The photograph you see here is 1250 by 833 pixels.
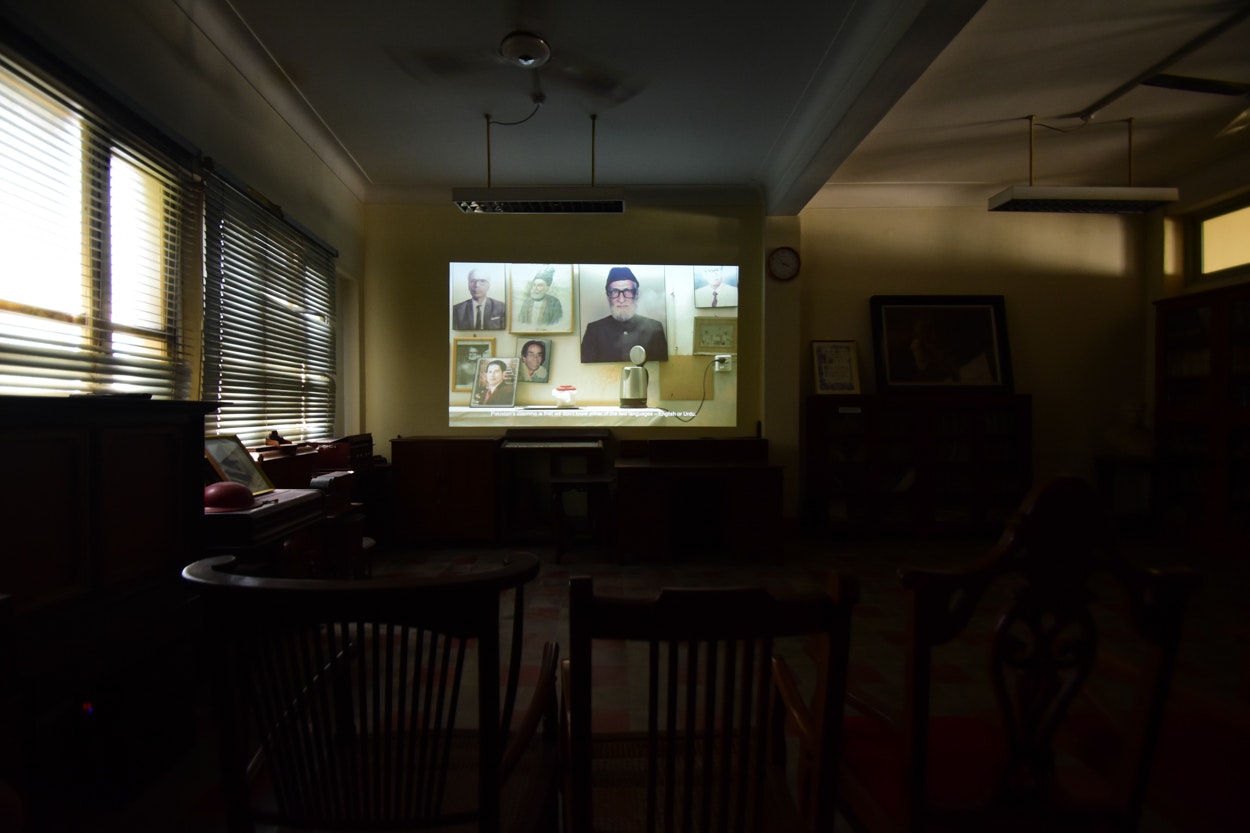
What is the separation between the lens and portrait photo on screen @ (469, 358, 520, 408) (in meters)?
5.96

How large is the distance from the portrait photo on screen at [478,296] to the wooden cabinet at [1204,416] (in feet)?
20.3

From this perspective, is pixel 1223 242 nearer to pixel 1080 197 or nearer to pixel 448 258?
pixel 1080 197

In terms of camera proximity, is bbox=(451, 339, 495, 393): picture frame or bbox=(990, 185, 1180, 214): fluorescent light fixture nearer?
bbox=(990, 185, 1180, 214): fluorescent light fixture

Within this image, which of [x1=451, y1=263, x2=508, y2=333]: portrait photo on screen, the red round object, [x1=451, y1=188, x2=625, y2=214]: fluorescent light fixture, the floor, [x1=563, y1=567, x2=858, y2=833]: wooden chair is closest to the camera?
[x1=563, y1=567, x2=858, y2=833]: wooden chair

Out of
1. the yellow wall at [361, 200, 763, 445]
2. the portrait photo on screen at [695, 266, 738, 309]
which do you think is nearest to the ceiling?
the yellow wall at [361, 200, 763, 445]

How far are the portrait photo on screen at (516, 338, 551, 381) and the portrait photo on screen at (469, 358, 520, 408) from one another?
0.09 m

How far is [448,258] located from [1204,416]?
6803 millimetres

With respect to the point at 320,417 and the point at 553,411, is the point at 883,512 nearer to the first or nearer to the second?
the point at 553,411

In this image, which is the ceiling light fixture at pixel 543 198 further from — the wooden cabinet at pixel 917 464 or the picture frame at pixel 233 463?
the wooden cabinet at pixel 917 464

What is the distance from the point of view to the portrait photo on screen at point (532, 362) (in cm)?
603

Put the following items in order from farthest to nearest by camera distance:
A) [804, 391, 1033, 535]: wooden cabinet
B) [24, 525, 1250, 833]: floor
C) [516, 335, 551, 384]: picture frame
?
[516, 335, 551, 384]: picture frame < [804, 391, 1033, 535]: wooden cabinet < [24, 525, 1250, 833]: floor

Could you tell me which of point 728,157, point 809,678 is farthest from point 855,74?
point 809,678

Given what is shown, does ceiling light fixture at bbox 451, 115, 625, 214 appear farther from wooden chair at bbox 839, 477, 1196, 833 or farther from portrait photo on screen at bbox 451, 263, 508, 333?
wooden chair at bbox 839, 477, 1196, 833

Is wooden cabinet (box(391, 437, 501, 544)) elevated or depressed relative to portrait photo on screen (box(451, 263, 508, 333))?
depressed
